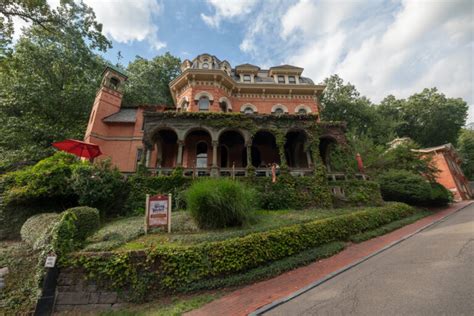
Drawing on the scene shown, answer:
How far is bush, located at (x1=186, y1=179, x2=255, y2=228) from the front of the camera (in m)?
6.95

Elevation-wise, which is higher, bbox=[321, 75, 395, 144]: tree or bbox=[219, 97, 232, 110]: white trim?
bbox=[321, 75, 395, 144]: tree

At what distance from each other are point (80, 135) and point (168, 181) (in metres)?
13.4

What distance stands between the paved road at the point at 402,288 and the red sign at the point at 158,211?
15.3ft

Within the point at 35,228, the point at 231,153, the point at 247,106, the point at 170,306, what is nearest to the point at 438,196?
the point at 231,153

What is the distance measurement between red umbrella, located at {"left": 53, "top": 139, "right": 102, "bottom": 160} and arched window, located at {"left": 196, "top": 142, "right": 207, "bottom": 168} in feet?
21.5

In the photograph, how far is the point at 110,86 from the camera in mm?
18375

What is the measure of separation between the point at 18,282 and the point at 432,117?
4805cm

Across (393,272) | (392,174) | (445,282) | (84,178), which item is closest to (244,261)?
(393,272)

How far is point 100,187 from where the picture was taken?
9289 mm

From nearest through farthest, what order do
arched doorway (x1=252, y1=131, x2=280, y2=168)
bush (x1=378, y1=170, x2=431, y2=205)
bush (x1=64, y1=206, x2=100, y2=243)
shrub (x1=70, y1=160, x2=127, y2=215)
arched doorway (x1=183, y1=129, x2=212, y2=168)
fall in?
bush (x1=64, y1=206, x2=100, y2=243), shrub (x1=70, y1=160, x2=127, y2=215), bush (x1=378, y1=170, x2=431, y2=205), arched doorway (x1=183, y1=129, x2=212, y2=168), arched doorway (x1=252, y1=131, x2=280, y2=168)

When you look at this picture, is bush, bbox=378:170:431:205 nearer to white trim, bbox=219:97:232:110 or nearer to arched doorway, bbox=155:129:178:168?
white trim, bbox=219:97:232:110

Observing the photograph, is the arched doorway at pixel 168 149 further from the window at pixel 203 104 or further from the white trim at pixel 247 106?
the white trim at pixel 247 106

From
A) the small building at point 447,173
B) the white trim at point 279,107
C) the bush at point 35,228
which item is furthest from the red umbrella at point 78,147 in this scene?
the small building at point 447,173

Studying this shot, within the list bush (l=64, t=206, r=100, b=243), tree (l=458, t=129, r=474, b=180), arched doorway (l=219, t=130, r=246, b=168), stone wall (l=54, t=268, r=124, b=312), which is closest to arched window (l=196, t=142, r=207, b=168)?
arched doorway (l=219, t=130, r=246, b=168)
